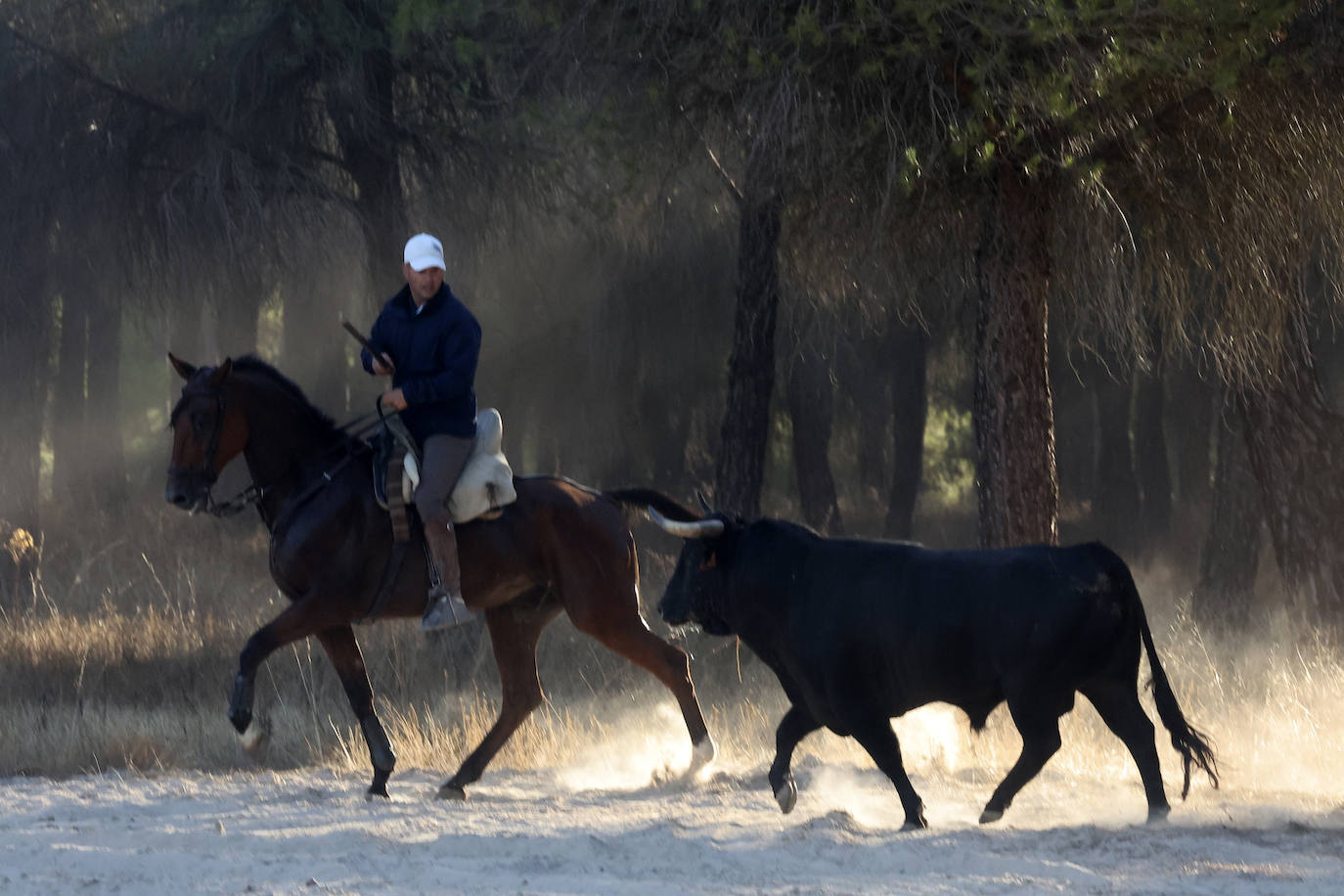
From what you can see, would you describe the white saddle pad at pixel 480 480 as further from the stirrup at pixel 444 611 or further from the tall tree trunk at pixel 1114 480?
the tall tree trunk at pixel 1114 480

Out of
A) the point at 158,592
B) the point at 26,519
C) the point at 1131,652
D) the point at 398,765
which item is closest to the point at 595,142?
the point at 398,765

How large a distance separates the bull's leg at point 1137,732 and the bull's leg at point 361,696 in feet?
11.1

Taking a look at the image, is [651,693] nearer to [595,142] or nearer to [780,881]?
[595,142]

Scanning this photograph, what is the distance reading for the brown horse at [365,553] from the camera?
24.5ft

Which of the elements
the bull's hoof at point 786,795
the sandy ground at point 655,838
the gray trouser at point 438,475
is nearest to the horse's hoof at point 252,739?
the sandy ground at point 655,838

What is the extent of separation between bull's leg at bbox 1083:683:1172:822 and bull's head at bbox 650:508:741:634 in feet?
5.46

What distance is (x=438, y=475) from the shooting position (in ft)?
24.7

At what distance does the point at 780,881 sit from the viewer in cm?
544

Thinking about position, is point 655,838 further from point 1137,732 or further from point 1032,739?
point 1137,732

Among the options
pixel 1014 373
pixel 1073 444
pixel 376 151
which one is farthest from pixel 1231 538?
pixel 1073 444

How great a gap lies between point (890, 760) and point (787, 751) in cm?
55

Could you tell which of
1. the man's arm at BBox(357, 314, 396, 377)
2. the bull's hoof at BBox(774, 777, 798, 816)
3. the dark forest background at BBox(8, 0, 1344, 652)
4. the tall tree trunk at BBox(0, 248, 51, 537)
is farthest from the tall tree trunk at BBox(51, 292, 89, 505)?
the bull's hoof at BBox(774, 777, 798, 816)

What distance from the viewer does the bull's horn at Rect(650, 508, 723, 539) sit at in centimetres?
670

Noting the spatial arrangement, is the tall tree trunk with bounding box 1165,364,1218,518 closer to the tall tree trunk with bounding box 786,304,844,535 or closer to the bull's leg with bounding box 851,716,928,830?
the tall tree trunk with bounding box 786,304,844,535
